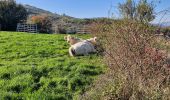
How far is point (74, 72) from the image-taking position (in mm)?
12844

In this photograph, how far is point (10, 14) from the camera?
4788 centimetres

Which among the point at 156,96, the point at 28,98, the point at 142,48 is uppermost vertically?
the point at 142,48

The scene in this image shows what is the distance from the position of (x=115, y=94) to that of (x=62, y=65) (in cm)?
537

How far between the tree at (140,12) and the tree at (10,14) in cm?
3655

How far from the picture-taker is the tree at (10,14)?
4622cm

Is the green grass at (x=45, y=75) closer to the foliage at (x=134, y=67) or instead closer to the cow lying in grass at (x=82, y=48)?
the cow lying in grass at (x=82, y=48)

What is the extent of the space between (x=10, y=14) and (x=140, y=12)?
39222 millimetres

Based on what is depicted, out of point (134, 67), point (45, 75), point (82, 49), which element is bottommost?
point (45, 75)

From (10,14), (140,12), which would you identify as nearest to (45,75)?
(140,12)

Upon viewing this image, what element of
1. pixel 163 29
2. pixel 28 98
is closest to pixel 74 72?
pixel 28 98

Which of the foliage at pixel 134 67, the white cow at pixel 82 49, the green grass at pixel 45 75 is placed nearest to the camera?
the foliage at pixel 134 67

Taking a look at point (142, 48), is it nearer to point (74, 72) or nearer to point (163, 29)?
point (163, 29)

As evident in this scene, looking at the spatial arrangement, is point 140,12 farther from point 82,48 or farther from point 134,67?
A: point 82,48

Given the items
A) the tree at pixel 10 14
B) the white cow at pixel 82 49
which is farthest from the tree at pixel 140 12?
the tree at pixel 10 14
